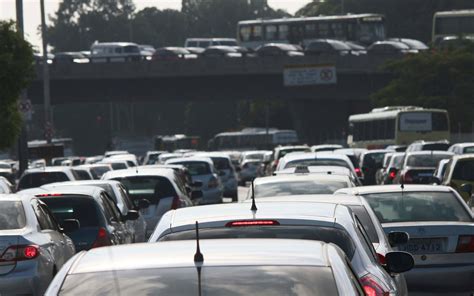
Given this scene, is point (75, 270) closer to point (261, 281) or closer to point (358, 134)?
point (261, 281)

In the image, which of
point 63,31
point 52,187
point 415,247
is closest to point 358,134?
point 52,187

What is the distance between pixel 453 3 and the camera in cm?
12725

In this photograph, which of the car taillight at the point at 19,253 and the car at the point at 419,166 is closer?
the car taillight at the point at 19,253

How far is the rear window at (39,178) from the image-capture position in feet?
88.4

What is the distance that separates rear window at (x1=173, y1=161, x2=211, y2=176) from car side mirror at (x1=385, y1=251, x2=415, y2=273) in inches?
1049

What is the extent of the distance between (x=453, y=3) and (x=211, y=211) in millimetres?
120865

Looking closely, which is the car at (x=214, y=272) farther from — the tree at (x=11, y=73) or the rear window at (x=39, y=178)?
the tree at (x=11, y=73)

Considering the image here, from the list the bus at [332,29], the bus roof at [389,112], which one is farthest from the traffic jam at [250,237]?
the bus at [332,29]

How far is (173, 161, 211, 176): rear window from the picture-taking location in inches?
1420

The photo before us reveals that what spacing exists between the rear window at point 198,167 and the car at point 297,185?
1930cm

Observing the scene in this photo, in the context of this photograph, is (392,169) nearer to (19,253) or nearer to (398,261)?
(19,253)

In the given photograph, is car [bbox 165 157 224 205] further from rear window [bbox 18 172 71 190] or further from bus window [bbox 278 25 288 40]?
bus window [bbox 278 25 288 40]

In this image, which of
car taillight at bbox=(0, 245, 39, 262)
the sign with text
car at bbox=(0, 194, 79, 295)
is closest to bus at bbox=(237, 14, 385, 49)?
the sign with text

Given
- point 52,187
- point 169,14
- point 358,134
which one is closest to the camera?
point 52,187
